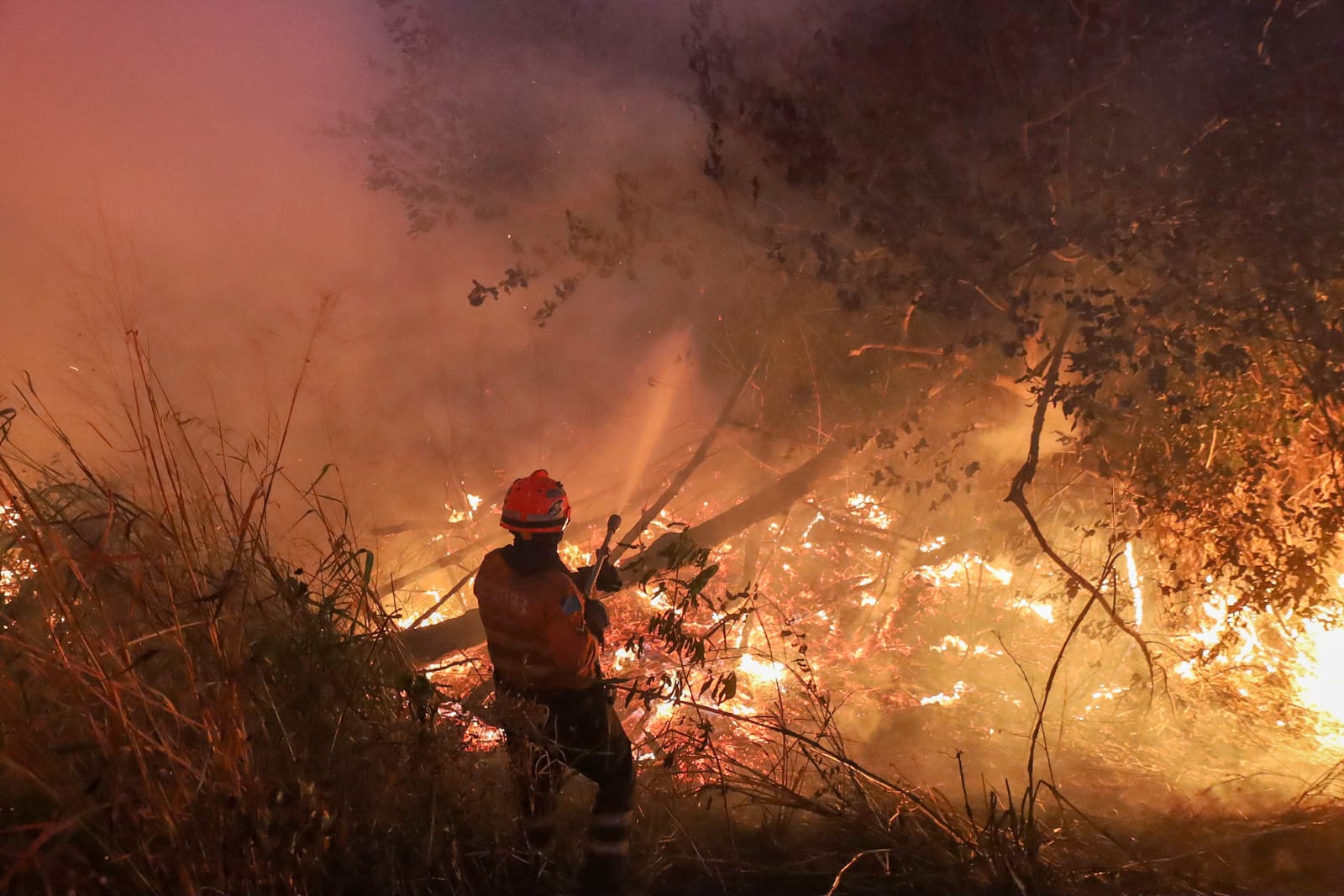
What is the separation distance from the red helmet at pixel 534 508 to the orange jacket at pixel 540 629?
17cm

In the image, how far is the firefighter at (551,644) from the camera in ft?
8.96

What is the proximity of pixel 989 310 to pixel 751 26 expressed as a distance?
8.38 feet

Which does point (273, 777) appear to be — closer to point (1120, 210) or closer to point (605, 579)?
point (605, 579)

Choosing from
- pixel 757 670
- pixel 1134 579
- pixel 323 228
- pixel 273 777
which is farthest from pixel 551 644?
pixel 757 670

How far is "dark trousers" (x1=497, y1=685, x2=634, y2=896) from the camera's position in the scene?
2.37m

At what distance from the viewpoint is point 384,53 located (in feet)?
22.8

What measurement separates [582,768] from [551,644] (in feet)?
1.51

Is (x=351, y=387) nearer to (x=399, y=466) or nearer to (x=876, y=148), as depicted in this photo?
(x=399, y=466)

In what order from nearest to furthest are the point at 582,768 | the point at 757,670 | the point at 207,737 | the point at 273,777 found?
the point at 207,737, the point at 273,777, the point at 582,768, the point at 757,670

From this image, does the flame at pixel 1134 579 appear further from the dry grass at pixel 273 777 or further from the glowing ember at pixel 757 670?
the dry grass at pixel 273 777

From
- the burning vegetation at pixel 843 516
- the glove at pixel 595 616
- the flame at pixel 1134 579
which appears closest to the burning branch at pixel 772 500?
the burning vegetation at pixel 843 516

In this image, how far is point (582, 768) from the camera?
281 centimetres

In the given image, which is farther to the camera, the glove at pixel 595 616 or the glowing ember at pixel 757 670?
the glowing ember at pixel 757 670

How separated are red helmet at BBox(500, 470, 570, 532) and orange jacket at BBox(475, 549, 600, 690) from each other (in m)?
0.17
